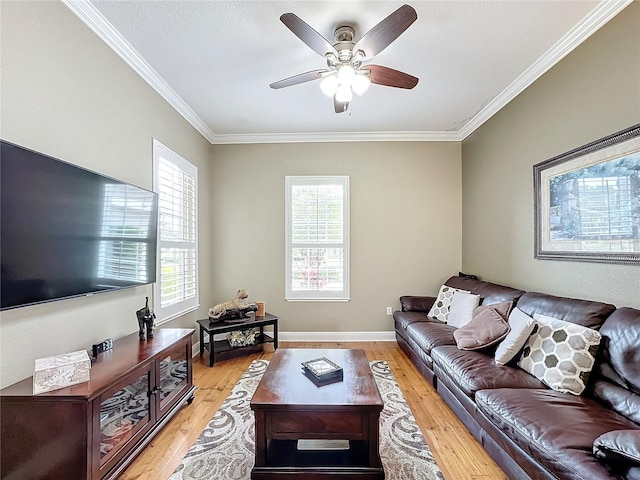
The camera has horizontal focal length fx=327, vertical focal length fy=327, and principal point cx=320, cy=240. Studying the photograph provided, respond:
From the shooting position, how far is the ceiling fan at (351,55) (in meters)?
1.90

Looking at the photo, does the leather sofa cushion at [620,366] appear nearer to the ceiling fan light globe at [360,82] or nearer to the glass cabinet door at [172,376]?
the ceiling fan light globe at [360,82]

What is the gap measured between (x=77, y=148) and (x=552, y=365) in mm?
3318

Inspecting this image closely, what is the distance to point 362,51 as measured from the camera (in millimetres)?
2195

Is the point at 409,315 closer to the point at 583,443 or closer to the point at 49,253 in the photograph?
the point at 583,443

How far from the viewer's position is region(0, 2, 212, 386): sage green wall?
1.68 m

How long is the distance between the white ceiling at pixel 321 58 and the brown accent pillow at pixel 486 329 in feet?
6.86

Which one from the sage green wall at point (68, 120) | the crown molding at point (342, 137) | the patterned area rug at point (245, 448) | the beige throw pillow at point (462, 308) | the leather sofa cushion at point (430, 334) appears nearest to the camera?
the sage green wall at point (68, 120)

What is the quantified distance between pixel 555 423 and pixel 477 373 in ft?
2.15

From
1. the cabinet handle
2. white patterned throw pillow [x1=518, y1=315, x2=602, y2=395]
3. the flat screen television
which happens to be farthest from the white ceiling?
the cabinet handle

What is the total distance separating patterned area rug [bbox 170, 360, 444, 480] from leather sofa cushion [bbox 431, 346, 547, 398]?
47 centimetres

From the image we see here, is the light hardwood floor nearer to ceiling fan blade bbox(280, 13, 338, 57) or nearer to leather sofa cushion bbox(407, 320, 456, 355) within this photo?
leather sofa cushion bbox(407, 320, 456, 355)

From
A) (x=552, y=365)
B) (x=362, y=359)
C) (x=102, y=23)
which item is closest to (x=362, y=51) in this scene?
(x=102, y=23)

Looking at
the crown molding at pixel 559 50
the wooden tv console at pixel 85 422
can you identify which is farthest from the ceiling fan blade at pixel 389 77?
the wooden tv console at pixel 85 422

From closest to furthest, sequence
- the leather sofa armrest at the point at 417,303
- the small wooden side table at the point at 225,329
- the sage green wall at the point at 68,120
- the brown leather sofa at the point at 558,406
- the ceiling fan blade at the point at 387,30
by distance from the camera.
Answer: the brown leather sofa at the point at 558,406 → the sage green wall at the point at 68,120 → the ceiling fan blade at the point at 387,30 → the small wooden side table at the point at 225,329 → the leather sofa armrest at the point at 417,303
